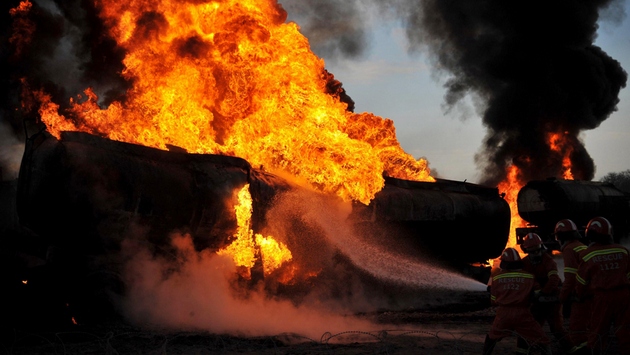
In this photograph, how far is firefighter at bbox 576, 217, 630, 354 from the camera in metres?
6.84

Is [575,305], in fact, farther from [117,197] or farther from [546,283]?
[117,197]

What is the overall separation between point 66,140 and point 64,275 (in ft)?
6.56

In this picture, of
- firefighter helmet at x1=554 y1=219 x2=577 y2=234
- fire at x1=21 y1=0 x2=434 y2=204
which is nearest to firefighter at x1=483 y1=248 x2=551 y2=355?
firefighter helmet at x1=554 y1=219 x2=577 y2=234

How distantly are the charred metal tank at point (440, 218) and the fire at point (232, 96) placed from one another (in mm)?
768

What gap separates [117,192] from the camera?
7.91 metres

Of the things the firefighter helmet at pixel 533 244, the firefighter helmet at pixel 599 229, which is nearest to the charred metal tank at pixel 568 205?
the firefighter helmet at pixel 533 244

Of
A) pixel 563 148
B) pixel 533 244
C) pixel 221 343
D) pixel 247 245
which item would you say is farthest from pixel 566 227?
pixel 563 148

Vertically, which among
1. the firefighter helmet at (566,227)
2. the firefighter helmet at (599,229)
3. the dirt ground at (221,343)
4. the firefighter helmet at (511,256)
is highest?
the firefighter helmet at (566,227)

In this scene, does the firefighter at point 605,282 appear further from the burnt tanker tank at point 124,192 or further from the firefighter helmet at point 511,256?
the burnt tanker tank at point 124,192

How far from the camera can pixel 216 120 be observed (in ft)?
38.0

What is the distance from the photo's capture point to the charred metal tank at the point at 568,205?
18.1 metres

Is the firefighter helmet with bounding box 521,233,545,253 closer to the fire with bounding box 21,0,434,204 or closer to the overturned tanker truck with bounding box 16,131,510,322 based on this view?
the fire with bounding box 21,0,434,204

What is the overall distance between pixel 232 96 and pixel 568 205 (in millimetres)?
12613

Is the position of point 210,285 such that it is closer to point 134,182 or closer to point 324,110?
point 134,182
